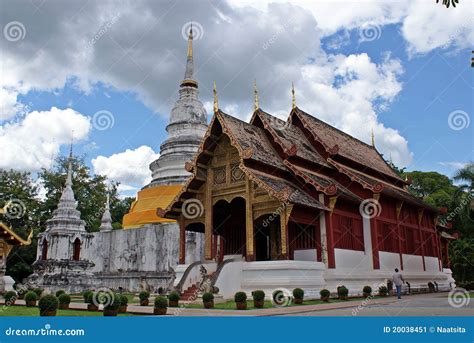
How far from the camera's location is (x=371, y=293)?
1817 centimetres

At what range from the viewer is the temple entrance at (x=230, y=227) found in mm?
20031

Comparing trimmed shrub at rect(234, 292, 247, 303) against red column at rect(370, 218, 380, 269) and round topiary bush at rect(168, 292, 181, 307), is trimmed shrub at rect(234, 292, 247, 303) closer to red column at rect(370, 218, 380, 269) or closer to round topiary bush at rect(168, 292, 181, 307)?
round topiary bush at rect(168, 292, 181, 307)

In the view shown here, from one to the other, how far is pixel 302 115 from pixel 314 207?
7.10m

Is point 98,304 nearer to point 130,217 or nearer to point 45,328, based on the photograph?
point 45,328

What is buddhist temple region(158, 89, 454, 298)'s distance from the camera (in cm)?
1612

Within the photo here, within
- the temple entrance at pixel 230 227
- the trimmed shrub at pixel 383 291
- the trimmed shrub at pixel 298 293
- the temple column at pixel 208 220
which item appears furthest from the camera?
the temple entrance at pixel 230 227

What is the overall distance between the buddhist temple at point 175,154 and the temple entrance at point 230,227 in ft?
25.5

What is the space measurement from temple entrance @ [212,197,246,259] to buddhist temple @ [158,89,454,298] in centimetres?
4

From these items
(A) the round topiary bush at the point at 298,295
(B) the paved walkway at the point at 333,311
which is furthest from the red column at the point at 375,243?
(B) the paved walkway at the point at 333,311

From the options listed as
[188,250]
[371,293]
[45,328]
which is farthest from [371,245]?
[45,328]

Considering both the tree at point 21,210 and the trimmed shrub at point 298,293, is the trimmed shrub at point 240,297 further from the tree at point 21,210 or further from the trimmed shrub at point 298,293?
the tree at point 21,210
